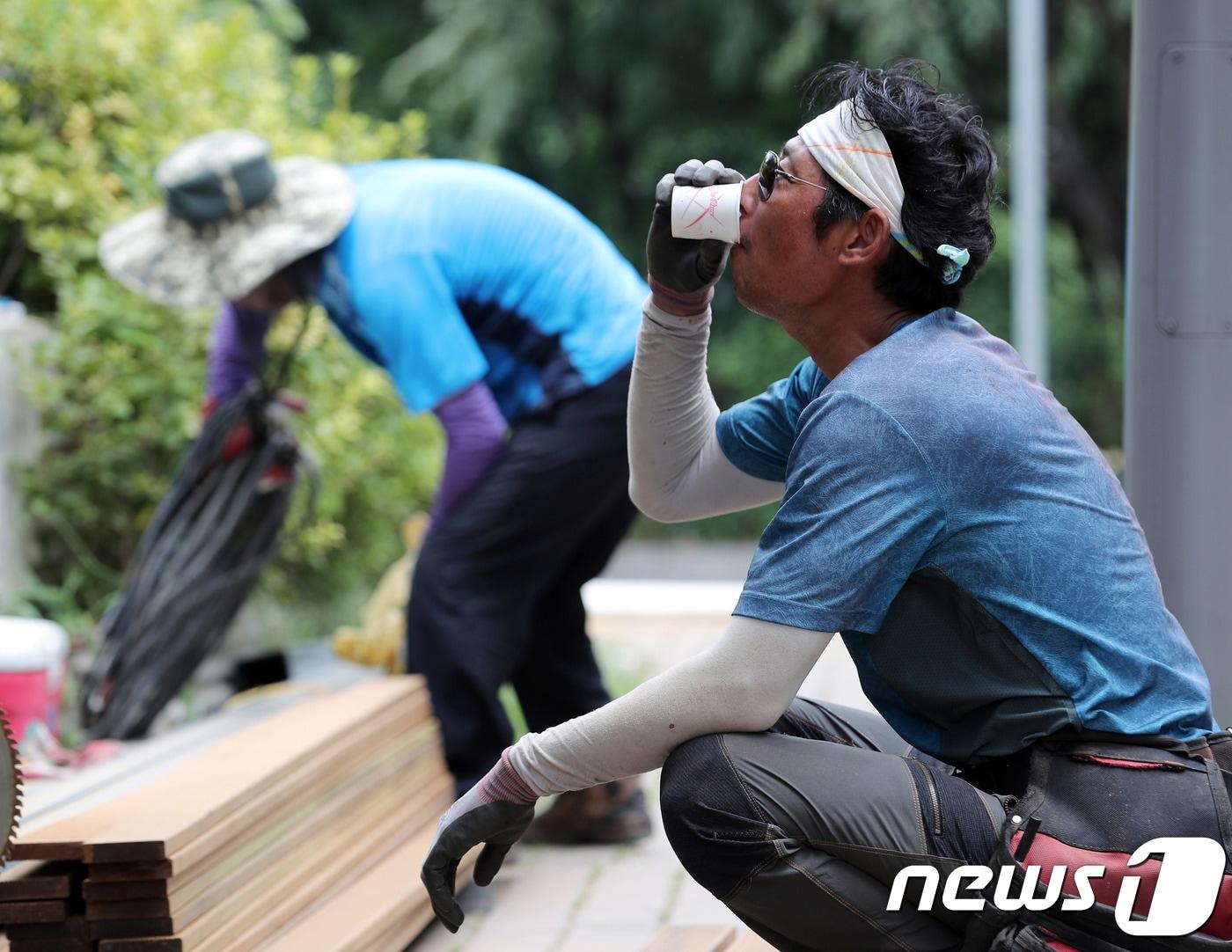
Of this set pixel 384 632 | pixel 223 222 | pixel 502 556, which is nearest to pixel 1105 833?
pixel 502 556

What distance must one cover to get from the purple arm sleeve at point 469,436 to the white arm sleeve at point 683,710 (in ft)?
5.09

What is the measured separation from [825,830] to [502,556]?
1710 millimetres

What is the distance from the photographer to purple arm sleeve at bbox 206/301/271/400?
4.68 meters

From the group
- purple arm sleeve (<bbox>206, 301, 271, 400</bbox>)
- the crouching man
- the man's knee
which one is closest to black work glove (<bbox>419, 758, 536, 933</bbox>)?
the crouching man

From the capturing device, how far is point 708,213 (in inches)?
96.1

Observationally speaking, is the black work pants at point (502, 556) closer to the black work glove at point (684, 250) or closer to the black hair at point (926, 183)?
the black work glove at point (684, 250)

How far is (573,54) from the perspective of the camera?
1438 centimetres

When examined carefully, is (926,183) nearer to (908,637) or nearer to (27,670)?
(908,637)

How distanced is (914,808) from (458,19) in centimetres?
1263

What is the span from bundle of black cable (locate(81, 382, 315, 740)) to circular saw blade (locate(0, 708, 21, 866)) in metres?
2.04

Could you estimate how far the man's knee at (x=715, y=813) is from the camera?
226 centimetres

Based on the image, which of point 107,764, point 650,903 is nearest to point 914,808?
point 650,903

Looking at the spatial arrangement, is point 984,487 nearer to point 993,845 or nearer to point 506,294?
point 993,845

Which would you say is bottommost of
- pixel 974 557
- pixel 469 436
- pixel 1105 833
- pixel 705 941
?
pixel 705 941
